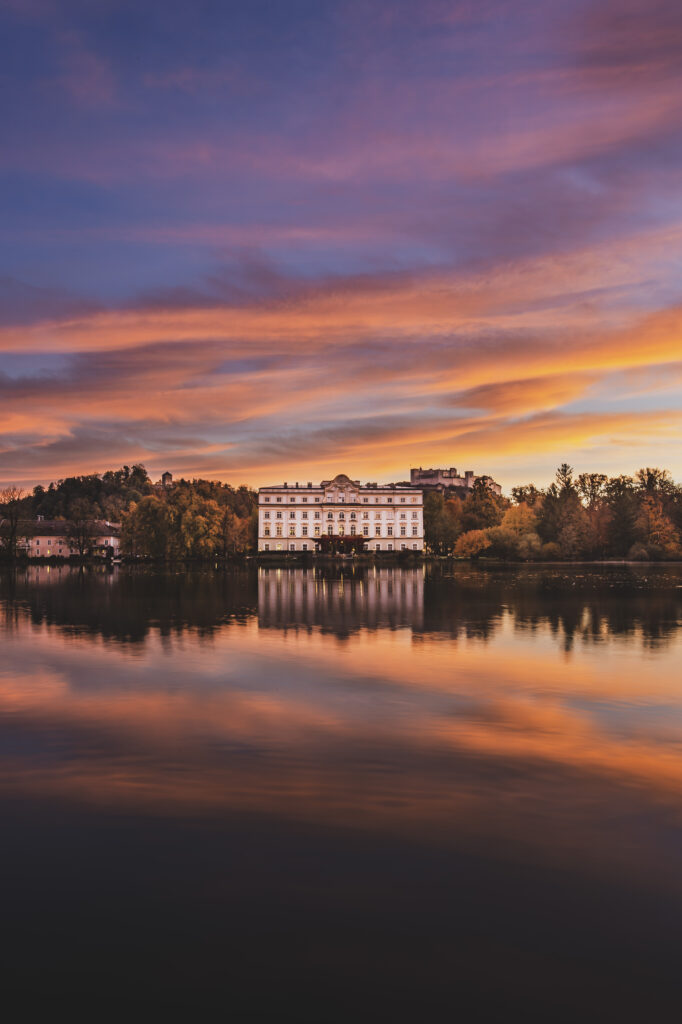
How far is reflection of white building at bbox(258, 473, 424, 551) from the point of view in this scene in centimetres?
16025

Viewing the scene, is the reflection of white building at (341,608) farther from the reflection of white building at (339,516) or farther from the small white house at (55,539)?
the small white house at (55,539)

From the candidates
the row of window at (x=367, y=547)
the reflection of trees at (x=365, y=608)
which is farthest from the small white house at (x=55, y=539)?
the reflection of trees at (x=365, y=608)

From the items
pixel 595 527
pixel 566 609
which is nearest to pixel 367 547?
pixel 595 527

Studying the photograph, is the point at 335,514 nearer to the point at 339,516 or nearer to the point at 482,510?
the point at 339,516

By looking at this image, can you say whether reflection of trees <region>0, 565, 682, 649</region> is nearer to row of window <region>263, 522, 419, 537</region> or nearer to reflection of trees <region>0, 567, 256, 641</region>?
reflection of trees <region>0, 567, 256, 641</region>

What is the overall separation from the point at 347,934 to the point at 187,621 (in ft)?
85.1

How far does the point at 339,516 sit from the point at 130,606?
125 m

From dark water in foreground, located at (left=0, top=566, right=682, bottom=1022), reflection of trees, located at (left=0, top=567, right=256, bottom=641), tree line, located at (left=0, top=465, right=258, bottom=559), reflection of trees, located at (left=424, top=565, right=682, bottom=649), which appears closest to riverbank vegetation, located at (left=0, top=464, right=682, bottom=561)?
tree line, located at (left=0, top=465, right=258, bottom=559)

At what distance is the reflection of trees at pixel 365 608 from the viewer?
29297 mm

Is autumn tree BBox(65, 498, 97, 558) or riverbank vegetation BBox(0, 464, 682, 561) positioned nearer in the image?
riverbank vegetation BBox(0, 464, 682, 561)

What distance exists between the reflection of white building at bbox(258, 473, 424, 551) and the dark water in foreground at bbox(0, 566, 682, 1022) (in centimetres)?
14073

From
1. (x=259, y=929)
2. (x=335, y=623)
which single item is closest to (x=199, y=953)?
(x=259, y=929)

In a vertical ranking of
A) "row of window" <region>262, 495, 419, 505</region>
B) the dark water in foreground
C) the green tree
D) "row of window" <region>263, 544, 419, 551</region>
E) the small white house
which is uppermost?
"row of window" <region>262, 495, 419, 505</region>

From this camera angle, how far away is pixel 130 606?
38.9 metres
